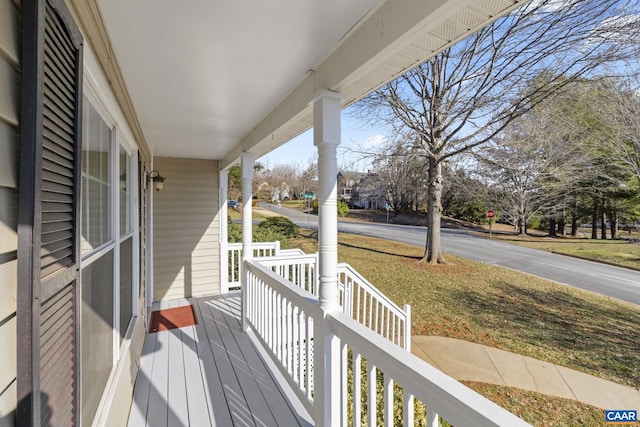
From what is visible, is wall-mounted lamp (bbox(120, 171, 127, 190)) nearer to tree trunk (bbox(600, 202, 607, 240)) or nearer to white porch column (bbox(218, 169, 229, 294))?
white porch column (bbox(218, 169, 229, 294))

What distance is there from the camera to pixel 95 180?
65.1 inches

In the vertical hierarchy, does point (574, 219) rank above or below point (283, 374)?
above

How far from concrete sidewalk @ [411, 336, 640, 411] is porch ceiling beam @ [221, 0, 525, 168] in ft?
14.6

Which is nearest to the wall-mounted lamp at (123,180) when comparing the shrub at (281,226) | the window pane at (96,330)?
the window pane at (96,330)

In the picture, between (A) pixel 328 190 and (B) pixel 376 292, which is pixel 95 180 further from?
(B) pixel 376 292

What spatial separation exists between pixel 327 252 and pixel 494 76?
8.18 m

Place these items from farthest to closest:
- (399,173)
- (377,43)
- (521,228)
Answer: (521,228)
(399,173)
(377,43)

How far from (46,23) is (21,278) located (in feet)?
2.18

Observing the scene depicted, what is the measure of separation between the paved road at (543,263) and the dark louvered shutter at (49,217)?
1028cm

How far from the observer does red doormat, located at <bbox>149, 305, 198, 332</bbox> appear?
12.9ft

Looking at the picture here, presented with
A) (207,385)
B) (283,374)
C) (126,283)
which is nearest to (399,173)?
(283,374)

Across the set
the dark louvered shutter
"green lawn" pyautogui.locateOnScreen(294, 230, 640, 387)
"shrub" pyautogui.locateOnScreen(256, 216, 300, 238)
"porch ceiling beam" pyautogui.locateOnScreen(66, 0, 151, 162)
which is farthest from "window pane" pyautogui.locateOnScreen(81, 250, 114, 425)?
"shrub" pyautogui.locateOnScreen(256, 216, 300, 238)

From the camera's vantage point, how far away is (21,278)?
667 millimetres

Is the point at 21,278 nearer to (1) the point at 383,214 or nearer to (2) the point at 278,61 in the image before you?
(2) the point at 278,61
